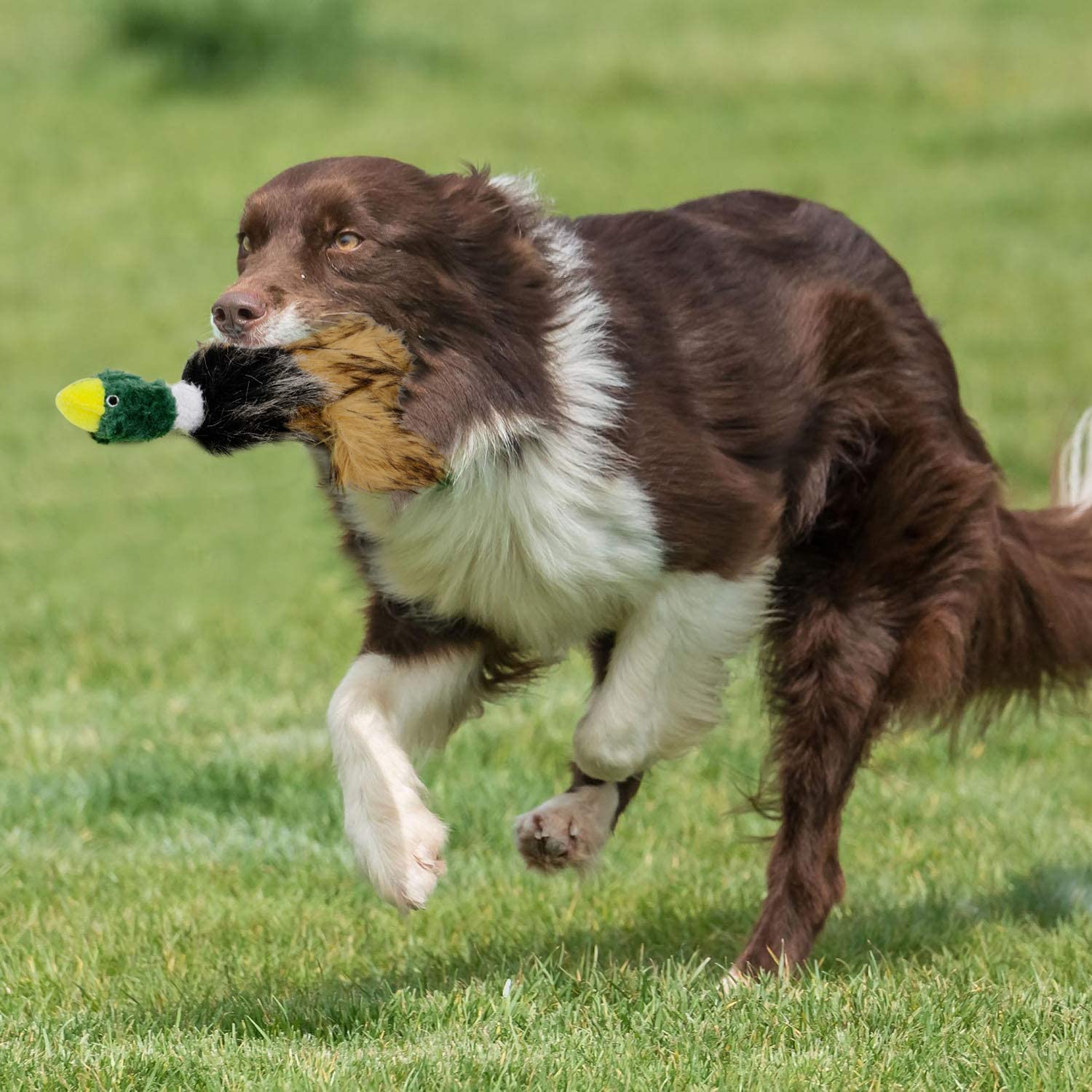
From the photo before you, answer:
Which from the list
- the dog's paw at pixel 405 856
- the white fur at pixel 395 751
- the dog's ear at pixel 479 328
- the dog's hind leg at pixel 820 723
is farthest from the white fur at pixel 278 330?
the dog's hind leg at pixel 820 723

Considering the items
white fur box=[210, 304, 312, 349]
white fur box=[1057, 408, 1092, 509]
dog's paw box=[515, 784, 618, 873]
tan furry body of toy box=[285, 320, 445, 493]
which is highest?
white fur box=[210, 304, 312, 349]

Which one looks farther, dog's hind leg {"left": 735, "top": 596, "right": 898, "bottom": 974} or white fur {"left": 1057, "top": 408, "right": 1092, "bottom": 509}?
white fur {"left": 1057, "top": 408, "right": 1092, "bottom": 509}

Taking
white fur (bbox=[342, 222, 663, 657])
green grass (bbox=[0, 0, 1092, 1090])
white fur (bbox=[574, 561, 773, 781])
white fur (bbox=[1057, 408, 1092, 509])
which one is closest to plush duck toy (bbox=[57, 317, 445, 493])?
white fur (bbox=[342, 222, 663, 657])

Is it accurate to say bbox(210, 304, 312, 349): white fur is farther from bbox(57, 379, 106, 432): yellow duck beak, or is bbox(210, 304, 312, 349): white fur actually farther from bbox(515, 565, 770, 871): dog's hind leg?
bbox(515, 565, 770, 871): dog's hind leg

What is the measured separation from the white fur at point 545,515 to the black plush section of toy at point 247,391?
0.31 metres

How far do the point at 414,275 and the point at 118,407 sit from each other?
0.67 m

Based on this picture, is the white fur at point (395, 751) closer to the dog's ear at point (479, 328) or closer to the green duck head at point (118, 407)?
the dog's ear at point (479, 328)

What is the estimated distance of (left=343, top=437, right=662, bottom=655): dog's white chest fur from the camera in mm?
4031

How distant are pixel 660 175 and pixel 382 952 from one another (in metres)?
13.8

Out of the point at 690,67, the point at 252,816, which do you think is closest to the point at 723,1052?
the point at 252,816

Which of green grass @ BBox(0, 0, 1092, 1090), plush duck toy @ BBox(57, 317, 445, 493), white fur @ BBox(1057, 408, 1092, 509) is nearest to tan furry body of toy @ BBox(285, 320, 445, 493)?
plush duck toy @ BBox(57, 317, 445, 493)

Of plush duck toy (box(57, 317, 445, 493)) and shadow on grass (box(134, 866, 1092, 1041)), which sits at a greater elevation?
plush duck toy (box(57, 317, 445, 493))

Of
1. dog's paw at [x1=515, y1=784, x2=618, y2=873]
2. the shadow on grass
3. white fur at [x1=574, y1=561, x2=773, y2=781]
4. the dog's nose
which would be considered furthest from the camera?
dog's paw at [x1=515, y1=784, x2=618, y2=873]

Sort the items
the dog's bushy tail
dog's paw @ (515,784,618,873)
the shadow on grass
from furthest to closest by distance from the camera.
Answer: the dog's bushy tail < dog's paw @ (515,784,618,873) < the shadow on grass
